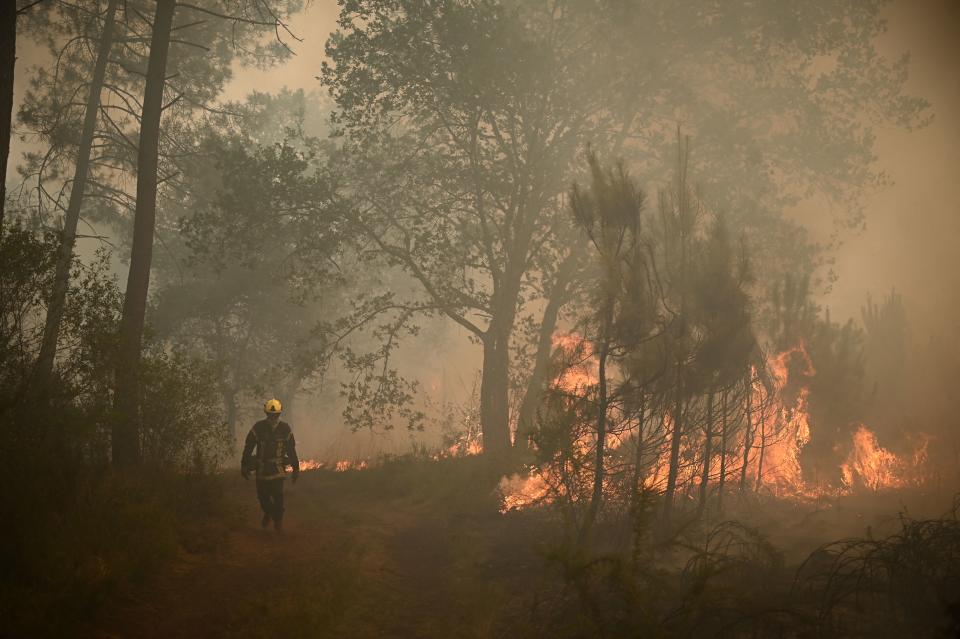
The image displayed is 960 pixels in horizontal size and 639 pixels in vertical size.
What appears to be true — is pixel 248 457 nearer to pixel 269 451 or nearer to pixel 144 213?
pixel 269 451

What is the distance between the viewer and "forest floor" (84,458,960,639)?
6.48 metres

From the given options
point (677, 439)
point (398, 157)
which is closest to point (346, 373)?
point (398, 157)

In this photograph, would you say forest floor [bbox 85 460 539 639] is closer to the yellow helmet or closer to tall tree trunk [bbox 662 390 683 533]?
the yellow helmet

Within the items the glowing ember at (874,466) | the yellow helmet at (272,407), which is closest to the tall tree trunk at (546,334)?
the glowing ember at (874,466)

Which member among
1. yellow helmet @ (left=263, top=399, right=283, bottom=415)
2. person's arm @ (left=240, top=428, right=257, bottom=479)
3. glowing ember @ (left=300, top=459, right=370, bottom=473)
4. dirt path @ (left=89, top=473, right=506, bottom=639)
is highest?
yellow helmet @ (left=263, top=399, right=283, bottom=415)

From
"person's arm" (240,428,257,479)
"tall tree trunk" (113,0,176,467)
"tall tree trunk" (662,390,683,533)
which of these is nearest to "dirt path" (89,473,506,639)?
"person's arm" (240,428,257,479)

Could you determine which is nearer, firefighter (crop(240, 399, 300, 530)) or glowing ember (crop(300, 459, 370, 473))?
firefighter (crop(240, 399, 300, 530))

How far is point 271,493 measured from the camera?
10.3 meters

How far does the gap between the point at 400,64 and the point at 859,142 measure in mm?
13278

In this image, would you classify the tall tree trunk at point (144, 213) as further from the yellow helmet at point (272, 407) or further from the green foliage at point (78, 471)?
the yellow helmet at point (272, 407)

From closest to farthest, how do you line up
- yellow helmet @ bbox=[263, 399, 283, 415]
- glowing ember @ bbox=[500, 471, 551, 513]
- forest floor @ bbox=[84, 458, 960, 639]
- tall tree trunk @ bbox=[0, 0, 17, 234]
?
forest floor @ bbox=[84, 458, 960, 639], tall tree trunk @ bbox=[0, 0, 17, 234], yellow helmet @ bbox=[263, 399, 283, 415], glowing ember @ bbox=[500, 471, 551, 513]

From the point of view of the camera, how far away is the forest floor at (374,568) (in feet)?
21.2

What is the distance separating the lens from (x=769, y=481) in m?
17.4

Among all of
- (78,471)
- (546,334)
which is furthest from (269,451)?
(546,334)
